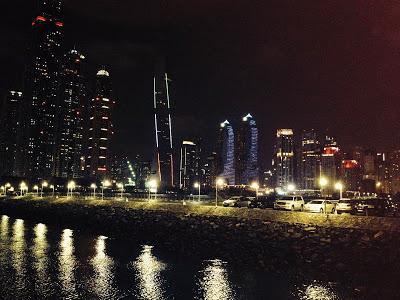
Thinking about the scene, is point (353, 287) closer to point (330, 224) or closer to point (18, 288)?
point (330, 224)

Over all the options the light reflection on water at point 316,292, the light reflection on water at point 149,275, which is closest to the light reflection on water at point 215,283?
the light reflection on water at point 149,275

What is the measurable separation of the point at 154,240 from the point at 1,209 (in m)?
66.7

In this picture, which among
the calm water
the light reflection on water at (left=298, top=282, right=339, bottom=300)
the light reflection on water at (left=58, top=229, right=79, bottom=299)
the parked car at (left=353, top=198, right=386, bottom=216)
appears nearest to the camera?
the light reflection on water at (left=298, top=282, right=339, bottom=300)

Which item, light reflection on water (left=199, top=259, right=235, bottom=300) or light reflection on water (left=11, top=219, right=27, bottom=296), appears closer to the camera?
light reflection on water (left=199, top=259, right=235, bottom=300)

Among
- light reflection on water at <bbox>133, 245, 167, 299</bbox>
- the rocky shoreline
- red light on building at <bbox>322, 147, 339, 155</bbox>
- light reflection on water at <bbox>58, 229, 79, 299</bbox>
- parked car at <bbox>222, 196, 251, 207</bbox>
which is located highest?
red light on building at <bbox>322, 147, 339, 155</bbox>

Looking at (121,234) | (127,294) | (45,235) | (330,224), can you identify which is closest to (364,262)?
(330,224)

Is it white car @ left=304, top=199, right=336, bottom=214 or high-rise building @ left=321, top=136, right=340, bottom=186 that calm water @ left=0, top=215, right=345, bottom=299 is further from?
high-rise building @ left=321, top=136, right=340, bottom=186

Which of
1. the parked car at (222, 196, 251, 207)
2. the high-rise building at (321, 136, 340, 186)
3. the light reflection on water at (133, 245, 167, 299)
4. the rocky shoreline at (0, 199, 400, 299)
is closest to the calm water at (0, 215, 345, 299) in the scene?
the light reflection on water at (133, 245, 167, 299)

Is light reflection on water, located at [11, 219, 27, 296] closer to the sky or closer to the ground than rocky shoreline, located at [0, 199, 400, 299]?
closer to the ground

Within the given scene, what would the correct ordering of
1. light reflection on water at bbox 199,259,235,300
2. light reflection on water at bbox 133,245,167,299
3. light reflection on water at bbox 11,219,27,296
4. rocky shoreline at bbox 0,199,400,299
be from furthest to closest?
rocky shoreline at bbox 0,199,400,299
light reflection on water at bbox 11,219,27,296
light reflection on water at bbox 133,245,167,299
light reflection on water at bbox 199,259,235,300

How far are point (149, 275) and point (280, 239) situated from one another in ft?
46.9

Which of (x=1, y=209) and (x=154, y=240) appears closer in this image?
(x=154, y=240)

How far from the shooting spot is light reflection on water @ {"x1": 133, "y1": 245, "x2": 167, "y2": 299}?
93.2 ft

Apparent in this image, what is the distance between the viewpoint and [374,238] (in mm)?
33562
